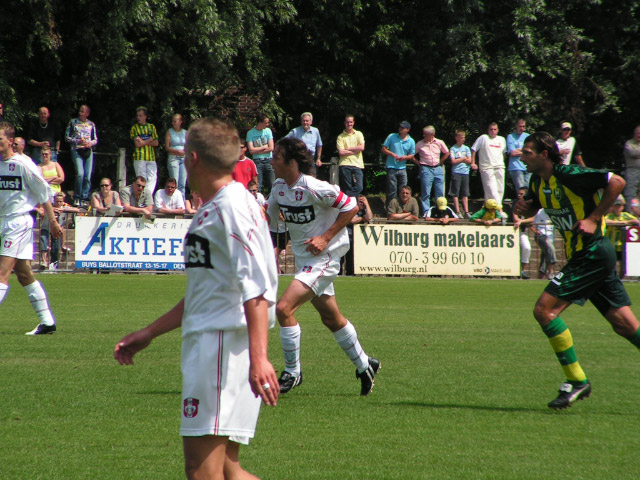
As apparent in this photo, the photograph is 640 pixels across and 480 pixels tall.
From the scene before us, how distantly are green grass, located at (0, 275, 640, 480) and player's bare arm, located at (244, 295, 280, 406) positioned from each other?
1613mm

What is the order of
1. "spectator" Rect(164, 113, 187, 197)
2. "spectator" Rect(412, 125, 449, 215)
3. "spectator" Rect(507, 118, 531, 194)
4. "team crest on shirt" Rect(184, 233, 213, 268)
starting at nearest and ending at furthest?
"team crest on shirt" Rect(184, 233, 213, 268)
"spectator" Rect(164, 113, 187, 197)
"spectator" Rect(412, 125, 449, 215)
"spectator" Rect(507, 118, 531, 194)

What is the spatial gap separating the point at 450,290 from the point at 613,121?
15281 mm

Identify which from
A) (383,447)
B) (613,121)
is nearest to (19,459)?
(383,447)

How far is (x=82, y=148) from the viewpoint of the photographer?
1998 centimetres

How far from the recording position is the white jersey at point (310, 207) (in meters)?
7.40

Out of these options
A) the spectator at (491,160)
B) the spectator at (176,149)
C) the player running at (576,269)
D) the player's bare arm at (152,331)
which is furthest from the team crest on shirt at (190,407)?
the spectator at (491,160)

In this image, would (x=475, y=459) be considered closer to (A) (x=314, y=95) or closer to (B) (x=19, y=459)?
(B) (x=19, y=459)

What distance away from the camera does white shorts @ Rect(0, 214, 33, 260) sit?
31.4 ft

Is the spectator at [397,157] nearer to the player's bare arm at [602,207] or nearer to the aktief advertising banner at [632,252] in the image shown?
the aktief advertising banner at [632,252]

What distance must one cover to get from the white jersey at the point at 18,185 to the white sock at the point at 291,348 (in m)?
3.92

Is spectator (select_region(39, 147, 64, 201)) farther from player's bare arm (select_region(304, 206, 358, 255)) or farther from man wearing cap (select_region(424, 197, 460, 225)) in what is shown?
player's bare arm (select_region(304, 206, 358, 255))

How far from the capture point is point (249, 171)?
53.5 feet

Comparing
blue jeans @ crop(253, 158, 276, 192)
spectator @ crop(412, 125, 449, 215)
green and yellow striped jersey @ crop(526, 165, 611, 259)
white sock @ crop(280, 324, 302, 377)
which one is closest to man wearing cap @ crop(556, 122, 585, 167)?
spectator @ crop(412, 125, 449, 215)

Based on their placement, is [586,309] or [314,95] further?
[314,95]
